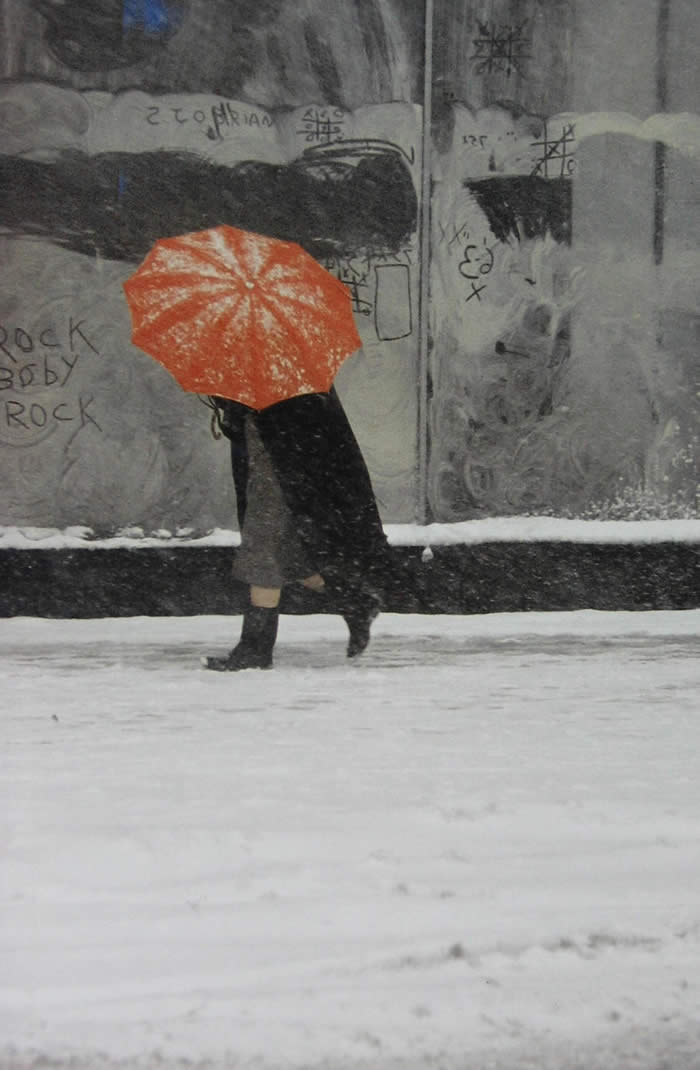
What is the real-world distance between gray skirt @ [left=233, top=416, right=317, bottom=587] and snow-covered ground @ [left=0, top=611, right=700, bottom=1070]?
1.51 ft

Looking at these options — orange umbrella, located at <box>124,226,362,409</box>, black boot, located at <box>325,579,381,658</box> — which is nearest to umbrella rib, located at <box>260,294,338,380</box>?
orange umbrella, located at <box>124,226,362,409</box>

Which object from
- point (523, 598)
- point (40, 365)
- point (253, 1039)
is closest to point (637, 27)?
point (523, 598)

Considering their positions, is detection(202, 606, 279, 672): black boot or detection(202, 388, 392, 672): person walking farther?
detection(202, 606, 279, 672): black boot

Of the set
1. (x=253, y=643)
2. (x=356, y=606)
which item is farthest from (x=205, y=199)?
(x=253, y=643)

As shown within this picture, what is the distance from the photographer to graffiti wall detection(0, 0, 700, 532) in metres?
8.62

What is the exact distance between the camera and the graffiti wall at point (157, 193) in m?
8.60

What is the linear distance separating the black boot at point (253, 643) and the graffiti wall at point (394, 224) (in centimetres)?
193

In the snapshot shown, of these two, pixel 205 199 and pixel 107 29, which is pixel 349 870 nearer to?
pixel 205 199

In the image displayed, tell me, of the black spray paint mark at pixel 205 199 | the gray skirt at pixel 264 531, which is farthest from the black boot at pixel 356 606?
the black spray paint mark at pixel 205 199

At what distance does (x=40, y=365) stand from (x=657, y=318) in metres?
3.49

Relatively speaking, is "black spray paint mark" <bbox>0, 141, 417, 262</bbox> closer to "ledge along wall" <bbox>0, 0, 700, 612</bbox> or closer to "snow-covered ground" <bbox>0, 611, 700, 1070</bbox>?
"ledge along wall" <bbox>0, 0, 700, 612</bbox>

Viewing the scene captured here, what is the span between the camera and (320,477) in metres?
6.79

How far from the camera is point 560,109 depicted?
8.89 m

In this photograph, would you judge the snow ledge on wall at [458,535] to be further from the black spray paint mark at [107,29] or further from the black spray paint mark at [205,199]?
the black spray paint mark at [107,29]
